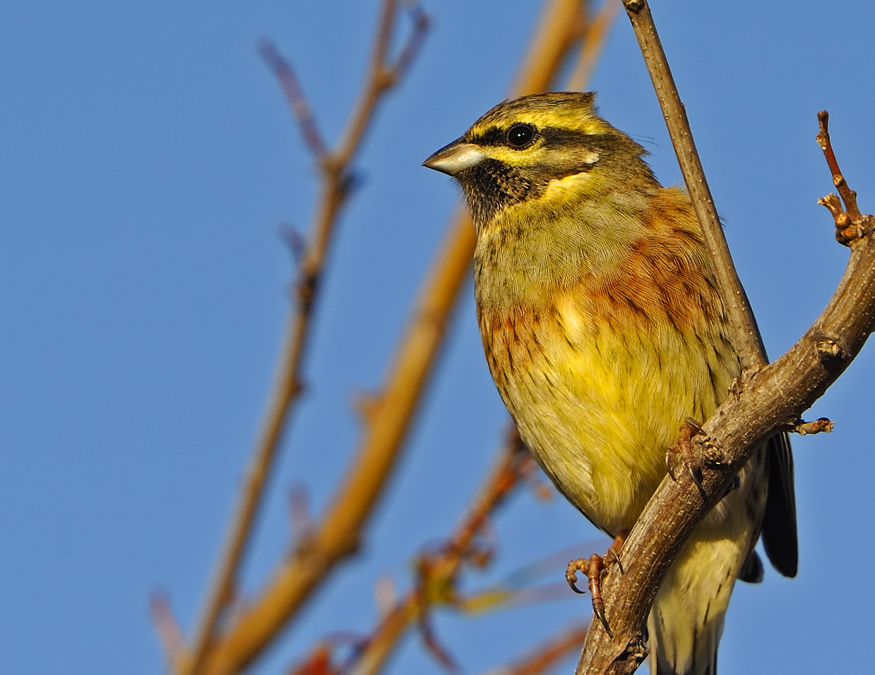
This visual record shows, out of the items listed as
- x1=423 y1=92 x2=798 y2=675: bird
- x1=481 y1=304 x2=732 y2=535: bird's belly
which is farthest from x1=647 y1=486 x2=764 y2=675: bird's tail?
x1=481 y1=304 x2=732 y2=535: bird's belly

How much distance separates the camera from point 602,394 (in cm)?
477

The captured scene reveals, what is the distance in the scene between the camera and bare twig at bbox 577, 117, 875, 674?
314cm

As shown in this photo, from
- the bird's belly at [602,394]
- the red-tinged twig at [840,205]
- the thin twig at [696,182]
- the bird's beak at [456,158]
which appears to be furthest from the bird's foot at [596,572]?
the bird's beak at [456,158]

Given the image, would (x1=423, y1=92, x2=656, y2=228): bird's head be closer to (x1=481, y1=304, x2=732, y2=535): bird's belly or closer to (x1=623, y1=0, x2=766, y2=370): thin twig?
(x1=481, y1=304, x2=732, y2=535): bird's belly

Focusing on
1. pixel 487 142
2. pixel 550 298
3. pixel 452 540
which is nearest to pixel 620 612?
pixel 452 540

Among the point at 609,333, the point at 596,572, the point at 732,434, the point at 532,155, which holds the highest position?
the point at 532,155

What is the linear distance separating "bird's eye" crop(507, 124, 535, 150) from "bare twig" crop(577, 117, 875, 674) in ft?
7.49

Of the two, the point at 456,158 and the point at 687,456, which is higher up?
the point at 456,158

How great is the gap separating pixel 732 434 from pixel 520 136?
2486 millimetres

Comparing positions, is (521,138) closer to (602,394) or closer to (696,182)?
(602,394)

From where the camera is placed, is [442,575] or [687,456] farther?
[442,575]

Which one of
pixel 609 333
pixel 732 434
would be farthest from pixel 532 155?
pixel 732 434

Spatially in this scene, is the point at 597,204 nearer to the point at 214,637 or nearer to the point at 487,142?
the point at 487,142

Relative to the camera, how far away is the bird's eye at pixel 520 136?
5.59 metres
